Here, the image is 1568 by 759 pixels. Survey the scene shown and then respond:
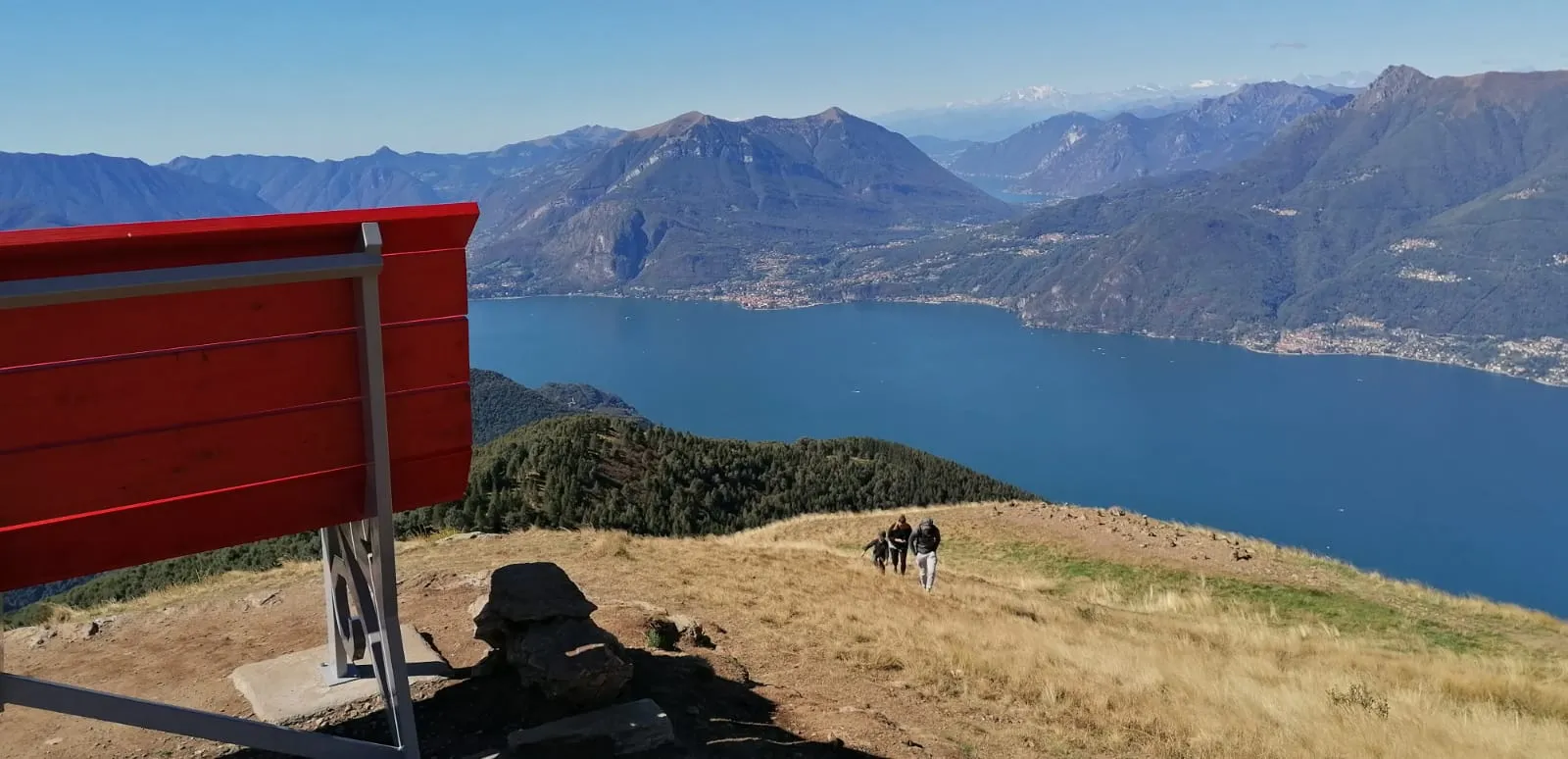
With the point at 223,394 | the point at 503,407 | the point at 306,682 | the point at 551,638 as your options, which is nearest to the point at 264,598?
the point at 306,682

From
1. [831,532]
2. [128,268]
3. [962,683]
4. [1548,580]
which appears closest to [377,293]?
[128,268]

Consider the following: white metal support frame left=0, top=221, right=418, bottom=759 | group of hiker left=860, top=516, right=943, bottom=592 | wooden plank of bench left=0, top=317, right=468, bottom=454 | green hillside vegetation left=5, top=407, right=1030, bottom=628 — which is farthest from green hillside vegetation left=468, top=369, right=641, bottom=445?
wooden plank of bench left=0, top=317, right=468, bottom=454

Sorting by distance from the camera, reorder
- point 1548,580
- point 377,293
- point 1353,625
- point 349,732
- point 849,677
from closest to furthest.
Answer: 1. point 377,293
2. point 349,732
3. point 849,677
4. point 1353,625
5. point 1548,580

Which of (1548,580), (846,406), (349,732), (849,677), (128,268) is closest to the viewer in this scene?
(128,268)

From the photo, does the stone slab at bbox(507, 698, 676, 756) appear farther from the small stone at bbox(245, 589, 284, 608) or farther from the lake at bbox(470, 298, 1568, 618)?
the lake at bbox(470, 298, 1568, 618)

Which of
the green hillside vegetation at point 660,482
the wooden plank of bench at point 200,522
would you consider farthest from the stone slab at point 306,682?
the green hillside vegetation at point 660,482

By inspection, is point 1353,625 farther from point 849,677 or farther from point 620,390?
point 620,390

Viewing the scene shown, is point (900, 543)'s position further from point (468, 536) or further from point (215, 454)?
point (215, 454)
